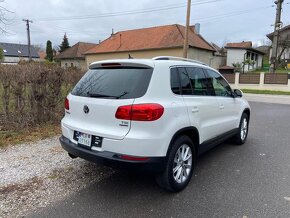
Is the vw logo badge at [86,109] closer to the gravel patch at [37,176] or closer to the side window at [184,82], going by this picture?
the gravel patch at [37,176]

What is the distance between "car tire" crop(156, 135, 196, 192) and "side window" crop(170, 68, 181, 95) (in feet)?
2.06

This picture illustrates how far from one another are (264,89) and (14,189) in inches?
880

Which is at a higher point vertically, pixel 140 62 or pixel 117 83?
pixel 140 62

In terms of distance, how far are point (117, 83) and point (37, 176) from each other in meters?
2.00

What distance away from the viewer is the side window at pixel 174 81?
3359mm

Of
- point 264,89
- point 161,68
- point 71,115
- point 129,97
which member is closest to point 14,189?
point 71,115

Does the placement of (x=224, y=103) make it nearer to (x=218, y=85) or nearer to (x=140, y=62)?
(x=218, y=85)

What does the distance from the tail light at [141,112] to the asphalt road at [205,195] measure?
112 cm

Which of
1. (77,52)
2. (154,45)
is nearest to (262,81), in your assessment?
(154,45)

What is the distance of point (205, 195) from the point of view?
344cm

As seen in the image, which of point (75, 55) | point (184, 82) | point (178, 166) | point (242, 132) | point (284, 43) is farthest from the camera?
point (75, 55)

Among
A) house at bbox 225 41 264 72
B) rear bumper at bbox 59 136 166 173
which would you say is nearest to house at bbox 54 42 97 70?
house at bbox 225 41 264 72

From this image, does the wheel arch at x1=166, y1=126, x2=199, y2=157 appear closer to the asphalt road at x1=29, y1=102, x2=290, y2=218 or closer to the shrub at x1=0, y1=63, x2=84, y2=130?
the asphalt road at x1=29, y1=102, x2=290, y2=218

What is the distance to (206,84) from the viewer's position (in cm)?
427
